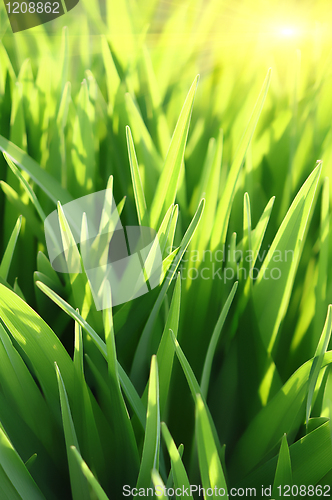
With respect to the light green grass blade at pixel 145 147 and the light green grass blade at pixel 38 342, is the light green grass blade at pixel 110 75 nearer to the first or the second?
the light green grass blade at pixel 145 147

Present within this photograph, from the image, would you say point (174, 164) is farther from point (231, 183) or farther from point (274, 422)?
point (274, 422)

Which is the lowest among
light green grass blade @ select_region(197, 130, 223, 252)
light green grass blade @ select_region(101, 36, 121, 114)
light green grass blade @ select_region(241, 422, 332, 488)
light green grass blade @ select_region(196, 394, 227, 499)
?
light green grass blade @ select_region(241, 422, 332, 488)

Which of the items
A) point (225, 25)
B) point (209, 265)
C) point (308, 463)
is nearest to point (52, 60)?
point (225, 25)

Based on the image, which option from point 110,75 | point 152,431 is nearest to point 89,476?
point 152,431

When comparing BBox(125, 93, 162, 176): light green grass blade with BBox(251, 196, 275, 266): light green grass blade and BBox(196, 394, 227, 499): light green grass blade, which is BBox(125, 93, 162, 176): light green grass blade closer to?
BBox(251, 196, 275, 266): light green grass blade

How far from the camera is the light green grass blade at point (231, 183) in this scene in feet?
0.78

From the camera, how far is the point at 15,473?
0.16 meters

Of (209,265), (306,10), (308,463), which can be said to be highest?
(306,10)

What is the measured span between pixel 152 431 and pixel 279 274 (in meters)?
0.13

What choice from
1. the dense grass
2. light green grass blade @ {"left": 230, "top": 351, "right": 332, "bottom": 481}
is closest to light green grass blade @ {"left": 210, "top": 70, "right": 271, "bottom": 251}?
the dense grass

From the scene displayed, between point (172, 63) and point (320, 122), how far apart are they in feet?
0.62

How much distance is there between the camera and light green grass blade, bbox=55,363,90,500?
16 centimetres

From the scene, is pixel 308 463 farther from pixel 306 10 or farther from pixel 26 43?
pixel 26 43

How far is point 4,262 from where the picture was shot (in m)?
0.24
